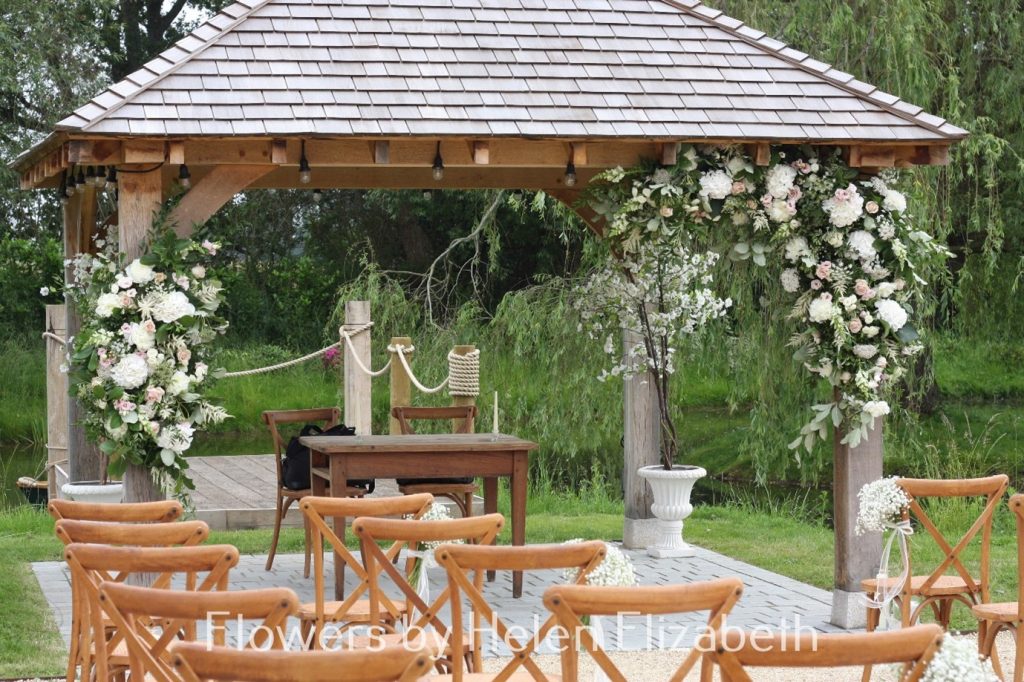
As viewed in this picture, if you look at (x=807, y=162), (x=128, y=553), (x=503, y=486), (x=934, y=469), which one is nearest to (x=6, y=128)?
(x=503, y=486)

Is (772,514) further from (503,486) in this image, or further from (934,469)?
(503,486)

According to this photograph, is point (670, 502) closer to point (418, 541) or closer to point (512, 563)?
point (418, 541)

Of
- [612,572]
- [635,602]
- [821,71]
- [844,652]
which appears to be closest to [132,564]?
[612,572]

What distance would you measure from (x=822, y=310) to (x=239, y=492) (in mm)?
5782

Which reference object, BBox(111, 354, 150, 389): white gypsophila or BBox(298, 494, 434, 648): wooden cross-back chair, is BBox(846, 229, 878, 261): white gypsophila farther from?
BBox(111, 354, 150, 389): white gypsophila

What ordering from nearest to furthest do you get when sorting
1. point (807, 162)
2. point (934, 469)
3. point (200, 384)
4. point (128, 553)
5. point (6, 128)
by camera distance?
point (128, 553)
point (200, 384)
point (807, 162)
point (934, 469)
point (6, 128)

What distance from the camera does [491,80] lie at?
294 inches

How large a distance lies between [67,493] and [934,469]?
7.03 meters

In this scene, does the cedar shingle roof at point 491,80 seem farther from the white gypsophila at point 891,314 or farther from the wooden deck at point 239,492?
the wooden deck at point 239,492

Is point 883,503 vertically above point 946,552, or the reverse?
point 883,503

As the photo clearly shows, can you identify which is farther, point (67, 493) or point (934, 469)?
point (934, 469)

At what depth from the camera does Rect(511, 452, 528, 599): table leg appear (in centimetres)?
791

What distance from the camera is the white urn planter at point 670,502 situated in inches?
365

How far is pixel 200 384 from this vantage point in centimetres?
691
